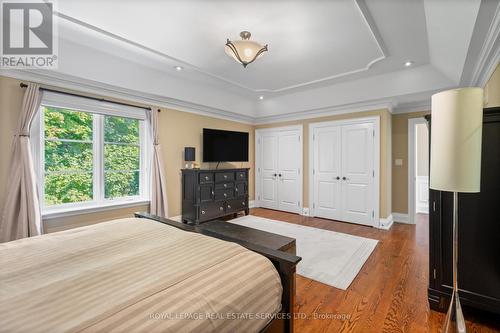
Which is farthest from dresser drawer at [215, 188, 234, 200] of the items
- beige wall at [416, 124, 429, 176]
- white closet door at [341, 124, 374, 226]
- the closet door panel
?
beige wall at [416, 124, 429, 176]

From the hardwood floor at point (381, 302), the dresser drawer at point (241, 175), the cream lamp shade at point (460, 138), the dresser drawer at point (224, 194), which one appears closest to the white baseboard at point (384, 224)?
the hardwood floor at point (381, 302)

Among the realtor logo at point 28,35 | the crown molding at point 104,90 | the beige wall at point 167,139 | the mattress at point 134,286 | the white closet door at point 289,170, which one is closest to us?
the mattress at point 134,286

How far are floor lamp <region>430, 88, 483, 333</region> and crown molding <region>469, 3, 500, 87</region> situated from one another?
1059 mm

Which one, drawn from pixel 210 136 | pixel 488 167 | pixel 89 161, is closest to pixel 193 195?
pixel 210 136

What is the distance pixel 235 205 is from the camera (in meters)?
4.89

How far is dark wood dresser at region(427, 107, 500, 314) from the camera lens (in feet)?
5.57

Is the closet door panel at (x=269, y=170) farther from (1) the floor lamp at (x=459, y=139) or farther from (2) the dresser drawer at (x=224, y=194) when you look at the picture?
(1) the floor lamp at (x=459, y=139)

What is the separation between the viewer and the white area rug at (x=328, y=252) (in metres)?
2.50

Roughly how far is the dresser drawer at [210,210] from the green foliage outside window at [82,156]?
1.17 m

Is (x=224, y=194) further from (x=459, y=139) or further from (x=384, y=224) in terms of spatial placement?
(x=459, y=139)

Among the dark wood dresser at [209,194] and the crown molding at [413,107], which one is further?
the crown molding at [413,107]

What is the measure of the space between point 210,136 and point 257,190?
2.17m

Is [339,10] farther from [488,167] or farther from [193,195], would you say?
[193,195]

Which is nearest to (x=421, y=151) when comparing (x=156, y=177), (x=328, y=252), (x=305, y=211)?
(x=305, y=211)
